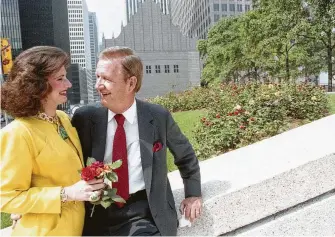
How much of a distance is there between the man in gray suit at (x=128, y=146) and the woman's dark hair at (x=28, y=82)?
322 millimetres

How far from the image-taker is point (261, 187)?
7.58ft

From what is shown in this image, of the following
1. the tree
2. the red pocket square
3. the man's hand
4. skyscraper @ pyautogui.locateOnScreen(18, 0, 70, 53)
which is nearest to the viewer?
the red pocket square

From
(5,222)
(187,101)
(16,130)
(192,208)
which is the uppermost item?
(16,130)

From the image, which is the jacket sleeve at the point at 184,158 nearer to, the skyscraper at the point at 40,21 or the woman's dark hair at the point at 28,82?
the woman's dark hair at the point at 28,82

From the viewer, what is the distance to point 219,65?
4050 centimetres

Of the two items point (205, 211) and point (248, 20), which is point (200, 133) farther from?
point (248, 20)

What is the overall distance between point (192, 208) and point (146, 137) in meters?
0.55

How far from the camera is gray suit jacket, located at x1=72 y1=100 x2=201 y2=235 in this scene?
2020 mm

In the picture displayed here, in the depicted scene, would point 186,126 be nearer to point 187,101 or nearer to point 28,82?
point 28,82

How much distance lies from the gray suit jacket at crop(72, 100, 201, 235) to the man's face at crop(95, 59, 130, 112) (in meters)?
0.12

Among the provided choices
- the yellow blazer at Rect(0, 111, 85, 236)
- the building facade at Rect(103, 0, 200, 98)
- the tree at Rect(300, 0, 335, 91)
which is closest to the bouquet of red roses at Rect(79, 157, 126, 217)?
the yellow blazer at Rect(0, 111, 85, 236)

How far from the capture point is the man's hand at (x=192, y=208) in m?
2.19

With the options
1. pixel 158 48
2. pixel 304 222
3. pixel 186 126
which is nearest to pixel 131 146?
pixel 304 222

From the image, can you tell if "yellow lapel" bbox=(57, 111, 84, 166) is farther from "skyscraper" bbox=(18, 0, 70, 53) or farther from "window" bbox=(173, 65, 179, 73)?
"skyscraper" bbox=(18, 0, 70, 53)
